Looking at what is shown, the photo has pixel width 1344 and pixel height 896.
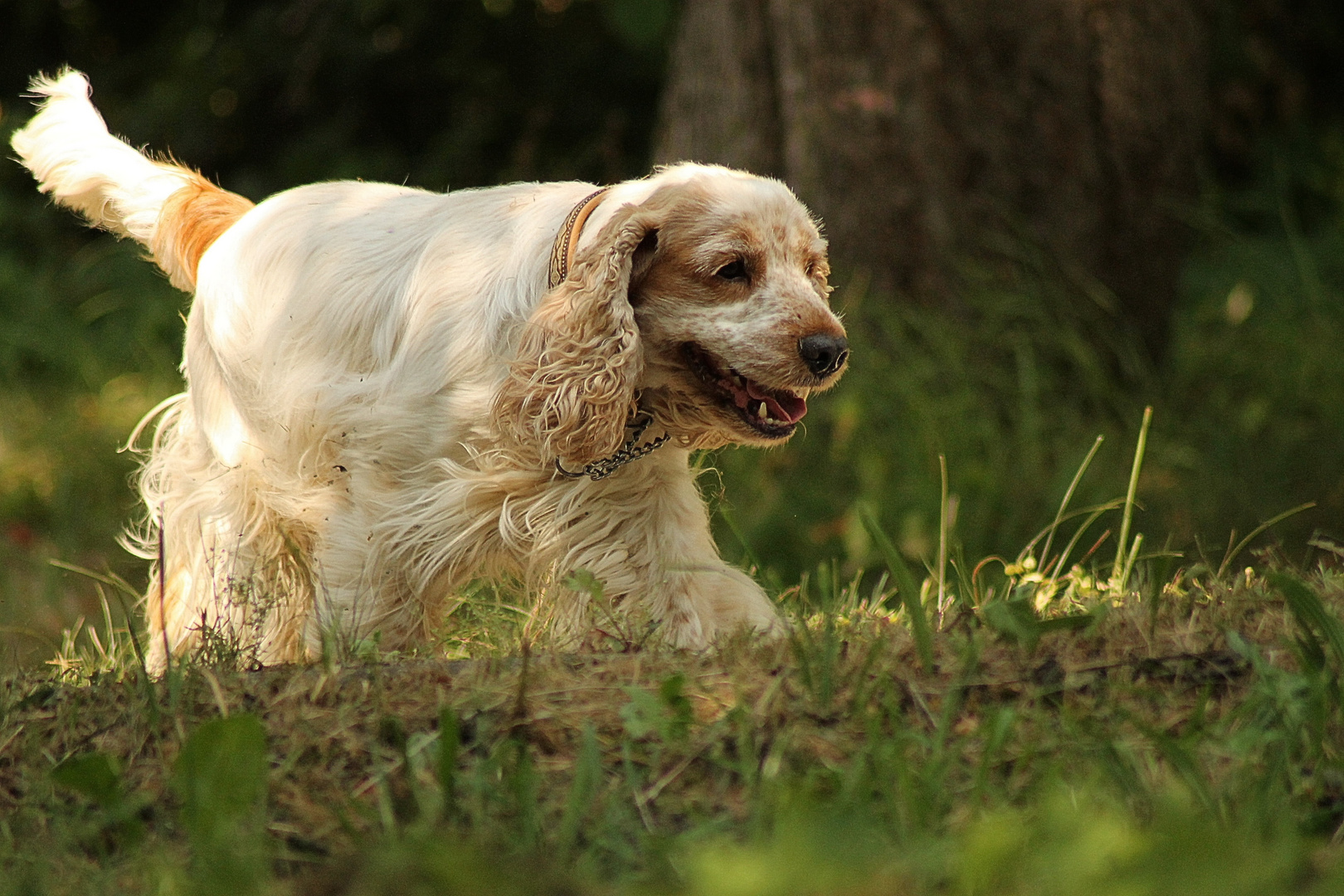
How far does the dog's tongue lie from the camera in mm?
3291

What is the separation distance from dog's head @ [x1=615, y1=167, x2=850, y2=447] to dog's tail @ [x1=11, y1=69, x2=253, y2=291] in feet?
5.22

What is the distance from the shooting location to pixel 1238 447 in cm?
548

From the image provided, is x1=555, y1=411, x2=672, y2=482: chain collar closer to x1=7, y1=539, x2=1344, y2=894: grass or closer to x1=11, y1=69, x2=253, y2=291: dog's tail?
x1=7, y1=539, x2=1344, y2=894: grass

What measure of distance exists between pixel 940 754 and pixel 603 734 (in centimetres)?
52

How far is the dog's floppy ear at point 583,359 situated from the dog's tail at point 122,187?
1.48 meters

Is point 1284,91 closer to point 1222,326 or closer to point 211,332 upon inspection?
point 1222,326

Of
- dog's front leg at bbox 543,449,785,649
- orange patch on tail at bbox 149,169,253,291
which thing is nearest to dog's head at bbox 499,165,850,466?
dog's front leg at bbox 543,449,785,649

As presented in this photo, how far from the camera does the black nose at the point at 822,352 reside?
3166mm

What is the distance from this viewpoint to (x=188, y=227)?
13.7ft

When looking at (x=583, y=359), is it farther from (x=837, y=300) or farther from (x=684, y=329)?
(x=837, y=300)

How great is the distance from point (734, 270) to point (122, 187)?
212 centimetres

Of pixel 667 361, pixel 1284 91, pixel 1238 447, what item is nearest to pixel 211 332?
pixel 667 361

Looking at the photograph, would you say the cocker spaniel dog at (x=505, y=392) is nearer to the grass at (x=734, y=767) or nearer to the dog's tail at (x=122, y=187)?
the dog's tail at (x=122, y=187)

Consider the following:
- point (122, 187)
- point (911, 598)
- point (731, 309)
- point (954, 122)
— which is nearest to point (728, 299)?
point (731, 309)
